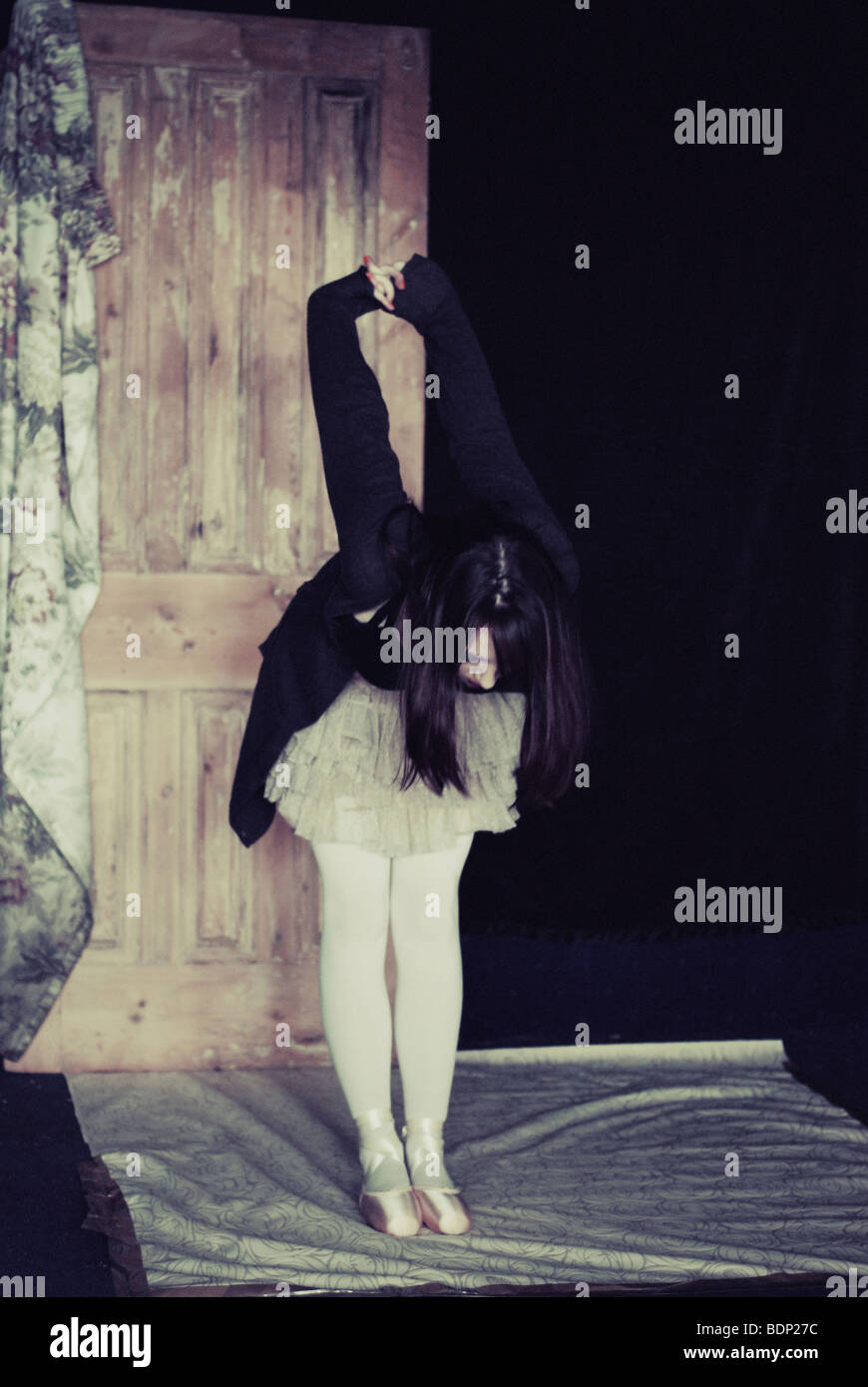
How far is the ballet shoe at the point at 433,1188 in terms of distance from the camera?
2070 mm

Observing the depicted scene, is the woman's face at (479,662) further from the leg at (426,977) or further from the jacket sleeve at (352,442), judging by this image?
the leg at (426,977)

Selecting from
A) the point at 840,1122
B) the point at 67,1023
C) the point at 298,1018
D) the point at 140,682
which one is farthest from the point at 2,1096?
the point at 840,1122

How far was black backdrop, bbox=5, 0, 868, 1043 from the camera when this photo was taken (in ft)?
9.82

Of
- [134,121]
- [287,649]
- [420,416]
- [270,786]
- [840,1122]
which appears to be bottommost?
[840,1122]

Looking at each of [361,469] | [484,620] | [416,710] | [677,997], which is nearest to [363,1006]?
[416,710]

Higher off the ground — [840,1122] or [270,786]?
[270,786]

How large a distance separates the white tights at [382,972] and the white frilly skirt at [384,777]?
0.04 meters

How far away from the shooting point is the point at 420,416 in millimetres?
2986

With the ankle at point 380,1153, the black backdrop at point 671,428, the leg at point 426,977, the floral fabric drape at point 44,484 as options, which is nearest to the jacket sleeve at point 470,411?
the leg at point 426,977

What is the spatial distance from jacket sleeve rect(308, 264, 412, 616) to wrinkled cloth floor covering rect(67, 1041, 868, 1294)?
0.96 metres

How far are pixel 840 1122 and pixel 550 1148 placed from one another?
0.59m

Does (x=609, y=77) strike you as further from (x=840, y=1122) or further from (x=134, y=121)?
(x=840, y=1122)

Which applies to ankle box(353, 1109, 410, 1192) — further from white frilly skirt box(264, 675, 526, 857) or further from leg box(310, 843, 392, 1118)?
white frilly skirt box(264, 675, 526, 857)

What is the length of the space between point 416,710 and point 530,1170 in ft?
3.07
